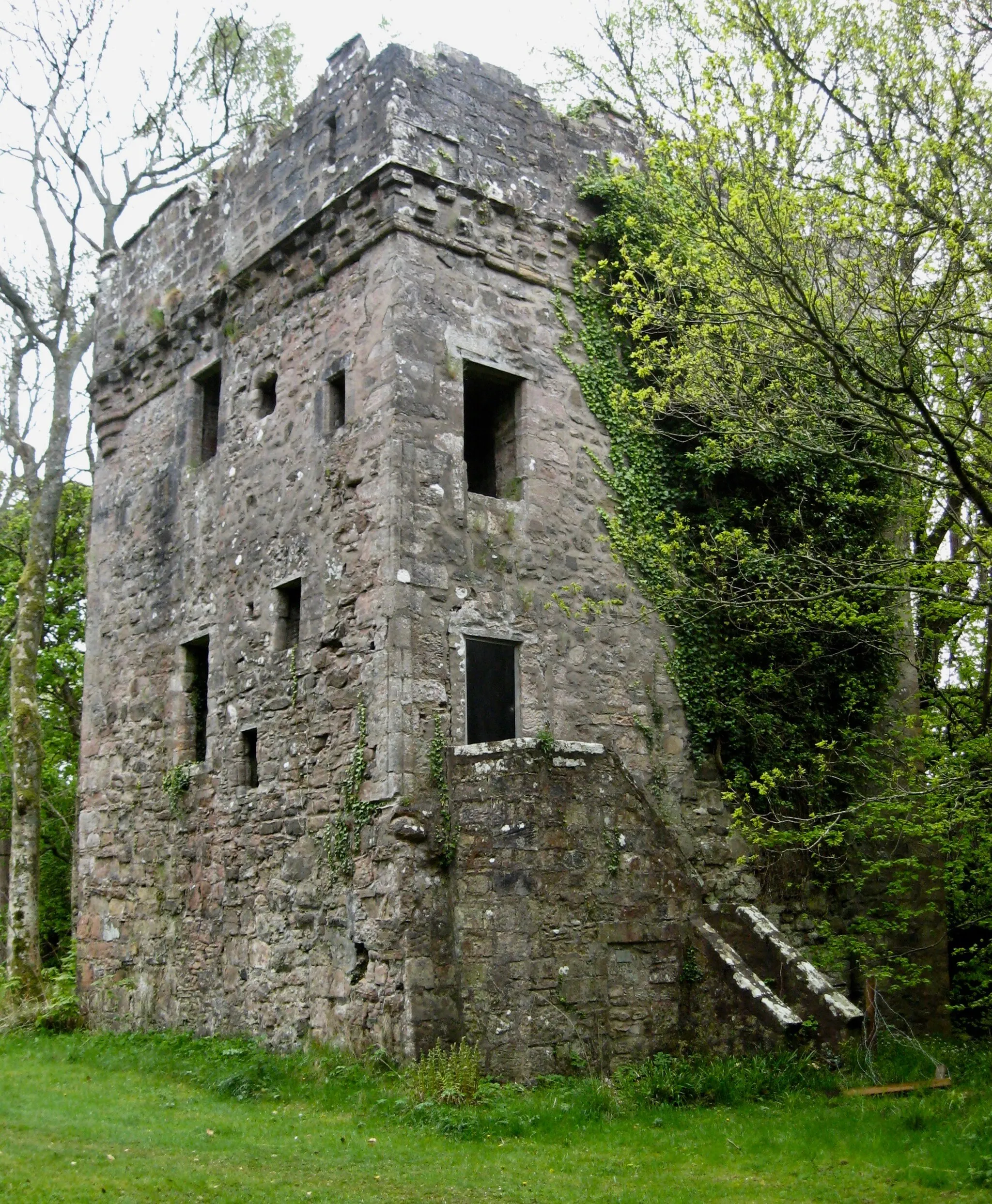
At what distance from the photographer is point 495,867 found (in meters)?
9.20

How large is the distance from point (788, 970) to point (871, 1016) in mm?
1851

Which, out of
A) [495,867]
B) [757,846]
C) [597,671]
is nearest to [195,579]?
[597,671]

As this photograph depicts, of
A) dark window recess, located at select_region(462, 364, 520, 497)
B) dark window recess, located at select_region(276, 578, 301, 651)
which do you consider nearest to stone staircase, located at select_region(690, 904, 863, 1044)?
dark window recess, located at select_region(462, 364, 520, 497)

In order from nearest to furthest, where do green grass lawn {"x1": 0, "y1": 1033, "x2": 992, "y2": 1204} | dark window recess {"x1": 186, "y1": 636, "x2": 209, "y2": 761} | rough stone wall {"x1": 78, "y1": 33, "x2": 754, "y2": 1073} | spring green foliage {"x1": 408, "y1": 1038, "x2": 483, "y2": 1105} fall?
1. green grass lawn {"x1": 0, "y1": 1033, "x2": 992, "y2": 1204}
2. spring green foliage {"x1": 408, "y1": 1038, "x2": 483, "y2": 1105}
3. rough stone wall {"x1": 78, "y1": 33, "x2": 754, "y2": 1073}
4. dark window recess {"x1": 186, "y1": 636, "x2": 209, "y2": 761}

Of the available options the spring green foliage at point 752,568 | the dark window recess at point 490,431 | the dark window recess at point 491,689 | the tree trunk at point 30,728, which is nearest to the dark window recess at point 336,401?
the dark window recess at point 490,431

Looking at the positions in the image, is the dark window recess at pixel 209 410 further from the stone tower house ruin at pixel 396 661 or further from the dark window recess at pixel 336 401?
the dark window recess at pixel 336 401

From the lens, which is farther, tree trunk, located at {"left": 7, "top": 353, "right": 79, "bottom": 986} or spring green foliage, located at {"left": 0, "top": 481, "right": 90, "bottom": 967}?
spring green foliage, located at {"left": 0, "top": 481, "right": 90, "bottom": 967}

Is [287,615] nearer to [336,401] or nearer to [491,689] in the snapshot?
[336,401]

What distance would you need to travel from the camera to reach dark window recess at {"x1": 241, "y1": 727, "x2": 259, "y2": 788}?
38.2ft

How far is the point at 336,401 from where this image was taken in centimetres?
1142

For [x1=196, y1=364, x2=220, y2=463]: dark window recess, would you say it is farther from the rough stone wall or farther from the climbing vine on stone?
the climbing vine on stone

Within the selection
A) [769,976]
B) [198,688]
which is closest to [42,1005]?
[198,688]

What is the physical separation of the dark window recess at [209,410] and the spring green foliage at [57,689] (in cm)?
721

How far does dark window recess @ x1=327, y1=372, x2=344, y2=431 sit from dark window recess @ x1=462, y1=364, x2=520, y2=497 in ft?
3.75
